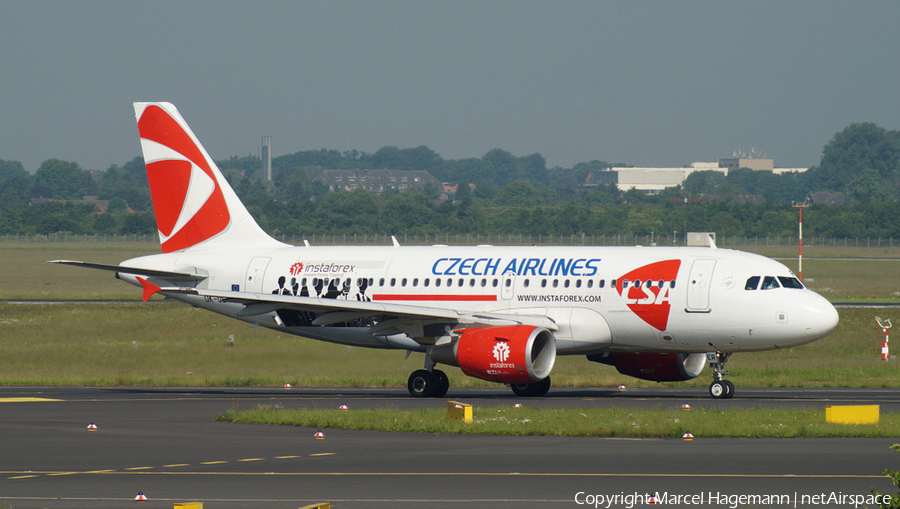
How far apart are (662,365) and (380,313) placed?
28.1ft

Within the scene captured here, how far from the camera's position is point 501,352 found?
109 feet

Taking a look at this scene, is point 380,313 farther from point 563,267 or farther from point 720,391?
point 720,391

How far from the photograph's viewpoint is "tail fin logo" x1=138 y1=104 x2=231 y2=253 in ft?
139

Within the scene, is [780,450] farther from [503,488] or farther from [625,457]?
[503,488]

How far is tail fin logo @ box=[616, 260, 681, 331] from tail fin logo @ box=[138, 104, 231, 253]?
14846mm

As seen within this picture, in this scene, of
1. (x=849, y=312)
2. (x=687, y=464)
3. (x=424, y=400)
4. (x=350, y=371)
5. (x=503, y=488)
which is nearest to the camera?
(x=503, y=488)

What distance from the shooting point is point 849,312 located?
192 ft

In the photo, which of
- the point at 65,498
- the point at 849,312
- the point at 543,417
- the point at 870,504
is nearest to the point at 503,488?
the point at 870,504

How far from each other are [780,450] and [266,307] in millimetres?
18362

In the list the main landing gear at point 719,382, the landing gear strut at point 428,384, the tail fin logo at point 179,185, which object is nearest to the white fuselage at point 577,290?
the main landing gear at point 719,382

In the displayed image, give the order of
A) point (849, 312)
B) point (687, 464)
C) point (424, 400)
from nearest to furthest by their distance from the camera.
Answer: point (687, 464), point (424, 400), point (849, 312)

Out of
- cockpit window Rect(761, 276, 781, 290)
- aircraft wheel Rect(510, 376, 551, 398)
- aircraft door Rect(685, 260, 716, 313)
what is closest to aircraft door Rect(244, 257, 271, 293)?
aircraft wheel Rect(510, 376, 551, 398)

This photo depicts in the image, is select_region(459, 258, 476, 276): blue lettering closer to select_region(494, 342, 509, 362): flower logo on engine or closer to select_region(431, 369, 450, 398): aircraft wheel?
select_region(431, 369, 450, 398): aircraft wheel

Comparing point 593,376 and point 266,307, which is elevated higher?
point 266,307
